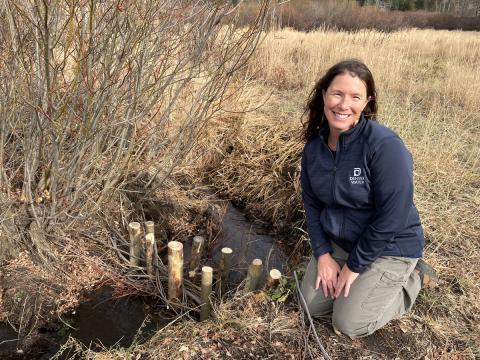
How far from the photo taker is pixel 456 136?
4676 mm

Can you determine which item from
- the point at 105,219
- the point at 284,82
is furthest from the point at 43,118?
the point at 284,82

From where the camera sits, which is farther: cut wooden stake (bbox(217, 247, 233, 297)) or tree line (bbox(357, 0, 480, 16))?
tree line (bbox(357, 0, 480, 16))

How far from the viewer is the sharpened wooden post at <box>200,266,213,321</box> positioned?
8.52ft

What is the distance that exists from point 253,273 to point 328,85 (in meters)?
1.27

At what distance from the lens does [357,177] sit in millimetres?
2098

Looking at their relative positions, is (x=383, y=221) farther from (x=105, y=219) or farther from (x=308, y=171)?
(x=105, y=219)

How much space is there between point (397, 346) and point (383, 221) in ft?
2.62

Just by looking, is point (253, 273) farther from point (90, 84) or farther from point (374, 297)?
point (90, 84)

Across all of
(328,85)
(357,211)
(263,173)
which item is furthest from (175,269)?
(263,173)

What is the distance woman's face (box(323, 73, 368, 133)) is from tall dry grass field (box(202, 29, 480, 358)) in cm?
131

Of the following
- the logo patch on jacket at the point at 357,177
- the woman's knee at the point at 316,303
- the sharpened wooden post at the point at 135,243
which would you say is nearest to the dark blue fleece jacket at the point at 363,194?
the logo patch on jacket at the point at 357,177

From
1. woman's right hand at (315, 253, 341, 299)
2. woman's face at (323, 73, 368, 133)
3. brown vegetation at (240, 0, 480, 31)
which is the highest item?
brown vegetation at (240, 0, 480, 31)

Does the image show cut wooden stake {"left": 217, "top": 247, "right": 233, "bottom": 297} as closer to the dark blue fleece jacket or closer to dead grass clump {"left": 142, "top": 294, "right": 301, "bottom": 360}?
dead grass clump {"left": 142, "top": 294, "right": 301, "bottom": 360}

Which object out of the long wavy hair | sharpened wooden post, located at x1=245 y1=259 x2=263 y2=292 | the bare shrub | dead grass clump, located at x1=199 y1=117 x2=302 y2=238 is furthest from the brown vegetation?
sharpened wooden post, located at x1=245 y1=259 x2=263 y2=292
